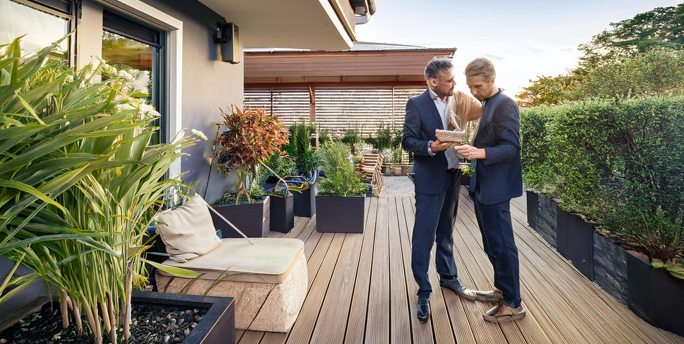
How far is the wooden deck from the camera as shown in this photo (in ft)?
7.10

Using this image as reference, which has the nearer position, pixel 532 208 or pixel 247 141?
pixel 247 141

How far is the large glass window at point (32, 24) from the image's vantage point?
6.41 ft

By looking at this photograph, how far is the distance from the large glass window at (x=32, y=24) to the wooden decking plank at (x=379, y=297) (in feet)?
7.79

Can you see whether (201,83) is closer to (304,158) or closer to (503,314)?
(304,158)

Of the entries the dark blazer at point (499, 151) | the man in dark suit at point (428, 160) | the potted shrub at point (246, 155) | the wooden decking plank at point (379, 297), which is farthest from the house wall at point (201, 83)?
the dark blazer at point (499, 151)

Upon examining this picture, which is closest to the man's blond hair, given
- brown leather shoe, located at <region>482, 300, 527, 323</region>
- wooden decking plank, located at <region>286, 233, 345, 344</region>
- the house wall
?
brown leather shoe, located at <region>482, 300, 527, 323</region>

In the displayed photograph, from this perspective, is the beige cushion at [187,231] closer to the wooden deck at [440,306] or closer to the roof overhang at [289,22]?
the wooden deck at [440,306]

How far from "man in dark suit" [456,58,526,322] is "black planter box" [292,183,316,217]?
10.3ft

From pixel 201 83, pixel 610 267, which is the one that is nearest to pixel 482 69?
pixel 610 267

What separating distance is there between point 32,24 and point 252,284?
6.41 feet

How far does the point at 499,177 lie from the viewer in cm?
234

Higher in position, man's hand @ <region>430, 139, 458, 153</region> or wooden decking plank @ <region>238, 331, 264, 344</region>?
man's hand @ <region>430, 139, 458, 153</region>

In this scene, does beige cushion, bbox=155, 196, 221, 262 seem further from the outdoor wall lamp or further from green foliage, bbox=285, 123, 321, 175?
green foliage, bbox=285, 123, 321, 175

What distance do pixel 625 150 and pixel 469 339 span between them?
6.25 ft
